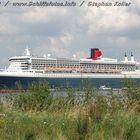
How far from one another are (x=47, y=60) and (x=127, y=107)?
68866 mm

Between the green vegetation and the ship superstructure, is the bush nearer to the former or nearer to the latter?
the green vegetation

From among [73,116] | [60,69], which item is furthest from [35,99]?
[60,69]

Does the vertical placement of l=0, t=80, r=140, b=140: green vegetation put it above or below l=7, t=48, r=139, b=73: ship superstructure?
below

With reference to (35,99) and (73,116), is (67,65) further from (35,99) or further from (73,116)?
(73,116)

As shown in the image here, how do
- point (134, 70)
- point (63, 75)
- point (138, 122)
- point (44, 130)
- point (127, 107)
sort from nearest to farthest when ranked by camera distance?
point (44, 130) → point (138, 122) → point (127, 107) → point (63, 75) → point (134, 70)

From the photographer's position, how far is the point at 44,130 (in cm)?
816

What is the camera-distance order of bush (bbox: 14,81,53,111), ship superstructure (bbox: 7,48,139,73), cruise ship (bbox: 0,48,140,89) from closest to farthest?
Result: 1. bush (bbox: 14,81,53,111)
2. cruise ship (bbox: 0,48,140,89)
3. ship superstructure (bbox: 7,48,139,73)

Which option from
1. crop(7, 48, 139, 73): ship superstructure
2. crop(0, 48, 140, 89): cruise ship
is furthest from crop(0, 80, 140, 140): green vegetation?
crop(7, 48, 139, 73): ship superstructure

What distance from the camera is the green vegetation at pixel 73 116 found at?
7824 millimetres

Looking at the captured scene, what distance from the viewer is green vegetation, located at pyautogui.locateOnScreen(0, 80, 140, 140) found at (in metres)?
7.82

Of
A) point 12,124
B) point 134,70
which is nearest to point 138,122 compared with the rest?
point 12,124

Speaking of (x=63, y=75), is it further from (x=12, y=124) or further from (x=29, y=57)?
(x=12, y=124)

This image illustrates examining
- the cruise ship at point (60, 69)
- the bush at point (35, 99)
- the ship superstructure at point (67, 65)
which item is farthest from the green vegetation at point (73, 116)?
the ship superstructure at point (67, 65)

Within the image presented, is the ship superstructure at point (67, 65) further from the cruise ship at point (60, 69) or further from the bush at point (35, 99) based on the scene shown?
the bush at point (35, 99)
